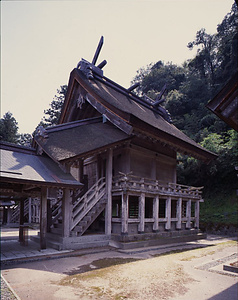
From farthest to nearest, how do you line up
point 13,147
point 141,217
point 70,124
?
point 70,124
point 141,217
point 13,147

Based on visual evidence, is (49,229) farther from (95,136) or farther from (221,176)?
(221,176)

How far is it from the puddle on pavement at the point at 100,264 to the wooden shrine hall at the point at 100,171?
2.14 meters

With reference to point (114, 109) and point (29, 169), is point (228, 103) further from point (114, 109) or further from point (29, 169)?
point (114, 109)

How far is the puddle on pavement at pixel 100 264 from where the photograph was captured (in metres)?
7.81

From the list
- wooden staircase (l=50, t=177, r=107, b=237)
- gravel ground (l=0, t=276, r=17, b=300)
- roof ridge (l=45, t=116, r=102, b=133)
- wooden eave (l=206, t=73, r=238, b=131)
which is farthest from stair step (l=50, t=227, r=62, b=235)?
wooden eave (l=206, t=73, r=238, b=131)

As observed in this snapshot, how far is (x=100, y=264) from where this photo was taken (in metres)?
8.76

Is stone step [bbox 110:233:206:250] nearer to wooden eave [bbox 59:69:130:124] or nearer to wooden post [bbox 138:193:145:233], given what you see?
wooden post [bbox 138:193:145:233]

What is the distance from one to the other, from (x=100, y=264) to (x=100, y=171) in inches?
289

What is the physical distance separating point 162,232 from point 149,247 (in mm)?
2285

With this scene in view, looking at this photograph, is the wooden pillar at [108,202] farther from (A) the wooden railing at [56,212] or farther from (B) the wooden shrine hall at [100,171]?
Answer: (A) the wooden railing at [56,212]

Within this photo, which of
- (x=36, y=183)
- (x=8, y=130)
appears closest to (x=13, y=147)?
(x=36, y=183)

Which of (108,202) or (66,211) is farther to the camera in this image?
(108,202)

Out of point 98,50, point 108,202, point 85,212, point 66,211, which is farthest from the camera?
point 98,50

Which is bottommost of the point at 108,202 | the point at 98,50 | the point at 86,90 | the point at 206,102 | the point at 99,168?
the point at 108,202
